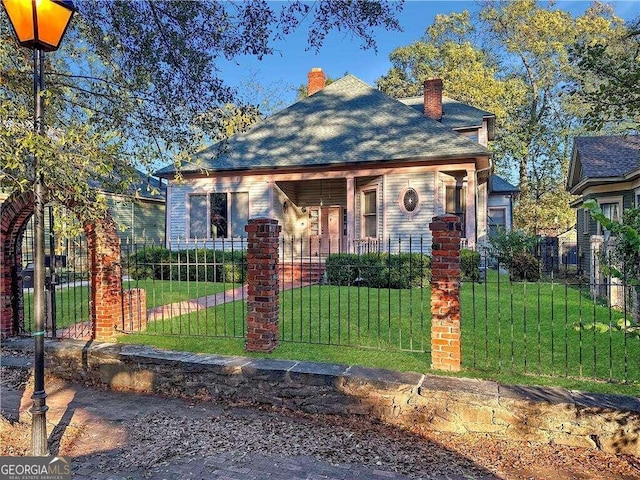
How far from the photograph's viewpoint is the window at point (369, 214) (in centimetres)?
1511

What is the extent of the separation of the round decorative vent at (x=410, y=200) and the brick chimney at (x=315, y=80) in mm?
8609

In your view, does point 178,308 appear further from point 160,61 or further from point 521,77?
point 521,77

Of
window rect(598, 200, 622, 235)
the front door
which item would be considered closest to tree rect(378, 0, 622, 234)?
window rect(598, 200, 622, 235)

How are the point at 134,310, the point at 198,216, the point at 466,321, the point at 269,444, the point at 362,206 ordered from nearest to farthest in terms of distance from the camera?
the point at 269,444 < the point at 134,310 < the point at 466,321 < the point at 362,206 < the point at 198,216

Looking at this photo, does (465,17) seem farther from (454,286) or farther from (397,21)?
(454,286)

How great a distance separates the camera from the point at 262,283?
5.37 m

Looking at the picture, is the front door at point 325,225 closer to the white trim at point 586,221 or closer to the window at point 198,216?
the window at point 198,216

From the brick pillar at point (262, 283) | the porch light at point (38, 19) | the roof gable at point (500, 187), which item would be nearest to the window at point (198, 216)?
the brick pillar at point (262, 283)

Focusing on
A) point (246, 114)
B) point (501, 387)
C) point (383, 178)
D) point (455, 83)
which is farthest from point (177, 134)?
point (455, 83)

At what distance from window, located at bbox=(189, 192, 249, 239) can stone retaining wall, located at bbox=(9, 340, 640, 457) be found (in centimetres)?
1052

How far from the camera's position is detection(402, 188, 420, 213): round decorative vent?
14172mm

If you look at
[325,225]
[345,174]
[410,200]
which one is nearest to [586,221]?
[410,200]

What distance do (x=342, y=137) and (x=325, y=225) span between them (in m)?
3.36

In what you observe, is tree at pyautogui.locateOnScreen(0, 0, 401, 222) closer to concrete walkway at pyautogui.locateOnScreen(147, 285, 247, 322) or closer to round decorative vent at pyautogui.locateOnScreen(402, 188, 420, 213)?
concrete walkway at pyautogui.locateOnScreen(147, 285, 247, 322)
